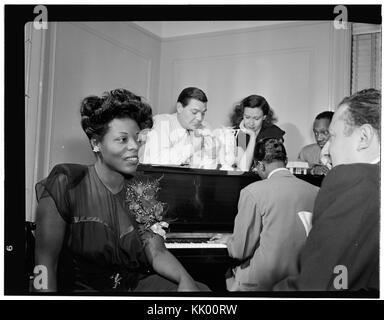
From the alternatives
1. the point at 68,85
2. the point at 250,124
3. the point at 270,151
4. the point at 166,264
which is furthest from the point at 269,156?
the point at 68,85

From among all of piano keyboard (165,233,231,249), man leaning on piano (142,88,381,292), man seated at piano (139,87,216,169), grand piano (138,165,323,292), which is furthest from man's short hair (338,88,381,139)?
piano keyboard (165,233,231,249)

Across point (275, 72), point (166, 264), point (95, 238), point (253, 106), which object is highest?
point (275, 72)

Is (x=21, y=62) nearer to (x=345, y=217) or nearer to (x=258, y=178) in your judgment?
(x=258, y=178)

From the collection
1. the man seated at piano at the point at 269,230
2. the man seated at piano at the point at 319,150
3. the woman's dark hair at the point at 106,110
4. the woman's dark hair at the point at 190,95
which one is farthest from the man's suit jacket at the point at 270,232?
the woman's dark hair at the point at 106,110

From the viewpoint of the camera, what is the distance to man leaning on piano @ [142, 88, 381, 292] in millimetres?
1824

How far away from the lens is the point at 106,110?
1929 millimetres

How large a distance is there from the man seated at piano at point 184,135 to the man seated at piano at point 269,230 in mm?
271

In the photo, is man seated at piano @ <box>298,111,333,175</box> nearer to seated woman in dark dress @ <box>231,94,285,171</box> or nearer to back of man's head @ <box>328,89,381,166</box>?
back of man's head @ <box>328,89,381,166</box>

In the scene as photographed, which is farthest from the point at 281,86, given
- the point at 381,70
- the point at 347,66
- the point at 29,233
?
the point at 29,233

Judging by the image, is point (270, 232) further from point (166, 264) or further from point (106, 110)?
point (106, 110)

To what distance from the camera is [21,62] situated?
6.35ft

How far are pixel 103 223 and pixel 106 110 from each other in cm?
52

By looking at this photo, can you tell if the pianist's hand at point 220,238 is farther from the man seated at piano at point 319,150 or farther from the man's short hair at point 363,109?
the man's short hair at point 363,109

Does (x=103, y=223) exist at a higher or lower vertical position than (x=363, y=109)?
lower
